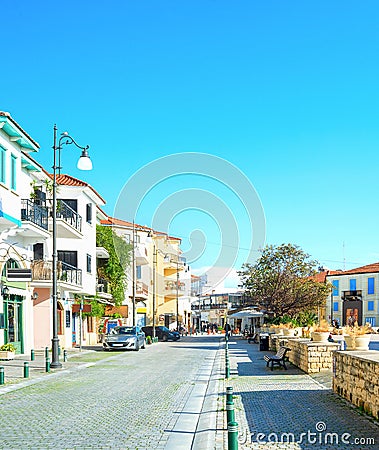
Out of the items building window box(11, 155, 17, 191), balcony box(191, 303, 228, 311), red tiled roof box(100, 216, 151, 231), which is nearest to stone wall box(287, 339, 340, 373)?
building window box(11, 155, 17, 191)

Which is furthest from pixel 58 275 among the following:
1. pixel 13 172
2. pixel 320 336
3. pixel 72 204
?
pixel 320 336

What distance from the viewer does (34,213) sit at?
30172 millimetres

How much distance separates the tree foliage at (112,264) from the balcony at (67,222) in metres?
9.71

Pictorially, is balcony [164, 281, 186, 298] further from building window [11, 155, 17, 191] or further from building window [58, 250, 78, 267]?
building window [11, 155, 17, 191]

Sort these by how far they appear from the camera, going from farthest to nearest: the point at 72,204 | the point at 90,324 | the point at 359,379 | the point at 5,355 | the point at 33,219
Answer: the point at 90,324
the point at 72,204
the point at 33,219
the point at 5,355
the point at 359,379

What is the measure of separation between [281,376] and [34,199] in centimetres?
1725

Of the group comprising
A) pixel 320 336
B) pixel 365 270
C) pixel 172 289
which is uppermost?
pixel 365 270

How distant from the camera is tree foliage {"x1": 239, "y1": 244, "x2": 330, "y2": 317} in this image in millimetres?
46000

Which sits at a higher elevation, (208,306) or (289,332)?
(208,306)

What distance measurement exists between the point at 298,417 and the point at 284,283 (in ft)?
116

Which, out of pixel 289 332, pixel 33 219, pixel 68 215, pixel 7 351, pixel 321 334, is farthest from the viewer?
pixel 68 215

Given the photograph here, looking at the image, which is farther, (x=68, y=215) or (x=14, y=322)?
(x=68, y=215)

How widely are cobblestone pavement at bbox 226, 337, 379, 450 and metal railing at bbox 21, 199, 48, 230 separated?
15064 mm

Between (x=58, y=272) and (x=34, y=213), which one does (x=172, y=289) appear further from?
(x=34, y=213)
